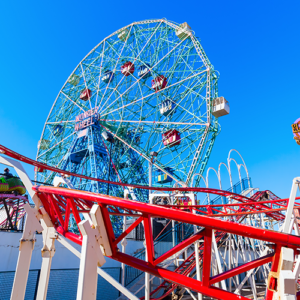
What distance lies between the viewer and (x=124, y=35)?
86.2 ft

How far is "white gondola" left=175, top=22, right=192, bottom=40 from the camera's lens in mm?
22125

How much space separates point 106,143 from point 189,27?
13046 millimetres

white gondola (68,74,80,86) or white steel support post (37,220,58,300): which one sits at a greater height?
white gondola (68,74,80,86)

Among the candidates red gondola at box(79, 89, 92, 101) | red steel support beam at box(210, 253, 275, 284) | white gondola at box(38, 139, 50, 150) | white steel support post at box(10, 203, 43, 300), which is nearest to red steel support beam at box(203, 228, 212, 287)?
red steel support beam at box(210, 253, 275, 284)

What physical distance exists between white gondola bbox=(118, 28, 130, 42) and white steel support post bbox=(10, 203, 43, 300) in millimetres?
24268

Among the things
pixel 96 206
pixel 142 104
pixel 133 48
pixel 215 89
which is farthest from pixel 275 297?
pixel 133 48

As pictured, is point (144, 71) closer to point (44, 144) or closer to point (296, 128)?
point (44, 144)

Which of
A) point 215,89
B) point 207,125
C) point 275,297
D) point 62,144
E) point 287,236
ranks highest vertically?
point 62,144

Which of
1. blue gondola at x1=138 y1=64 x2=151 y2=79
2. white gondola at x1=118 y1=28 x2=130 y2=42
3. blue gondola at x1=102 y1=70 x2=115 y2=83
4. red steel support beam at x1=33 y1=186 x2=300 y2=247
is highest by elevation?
white gondola at x1=118 y1=28 x2=130 y2=42

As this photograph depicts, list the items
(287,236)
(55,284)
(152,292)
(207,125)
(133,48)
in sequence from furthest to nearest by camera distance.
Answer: (133,48), (207,125), (152,292), (55,284), (287,236)

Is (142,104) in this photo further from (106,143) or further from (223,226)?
(223,226)

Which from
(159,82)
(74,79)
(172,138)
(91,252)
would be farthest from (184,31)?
(91,252)

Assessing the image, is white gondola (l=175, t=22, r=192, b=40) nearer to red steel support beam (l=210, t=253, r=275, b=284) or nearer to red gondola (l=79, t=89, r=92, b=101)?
red gondola (l=79, t=89, r=92, b=101)

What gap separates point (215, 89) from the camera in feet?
A: 67.1
